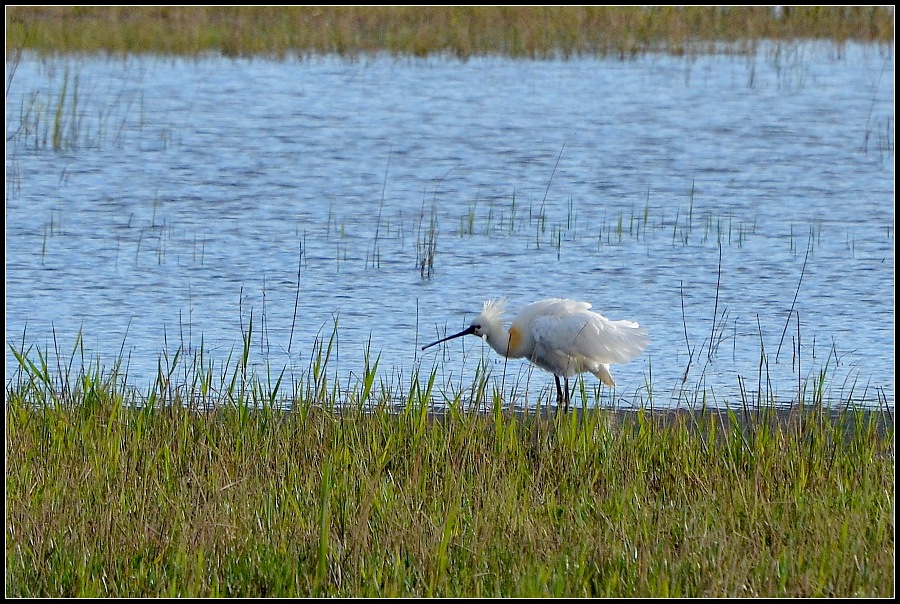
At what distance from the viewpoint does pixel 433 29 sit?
2145 cm

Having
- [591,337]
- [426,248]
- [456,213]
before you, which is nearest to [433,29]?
[456,213]

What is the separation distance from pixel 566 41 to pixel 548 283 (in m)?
11.7

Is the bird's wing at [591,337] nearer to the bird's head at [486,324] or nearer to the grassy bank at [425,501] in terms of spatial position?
the bird's head at [486,324]

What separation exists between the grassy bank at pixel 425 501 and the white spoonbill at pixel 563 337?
1033 millimetres

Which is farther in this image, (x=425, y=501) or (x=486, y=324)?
(x=486, y=324)

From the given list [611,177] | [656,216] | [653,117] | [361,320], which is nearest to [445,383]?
[361,320]

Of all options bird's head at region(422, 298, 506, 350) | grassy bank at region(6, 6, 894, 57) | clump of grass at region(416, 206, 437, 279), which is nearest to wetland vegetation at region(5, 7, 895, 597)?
bird's head at region(422, 298, 506, 350)

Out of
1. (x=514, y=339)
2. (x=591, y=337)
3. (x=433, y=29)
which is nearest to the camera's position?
(x=591, y=337)

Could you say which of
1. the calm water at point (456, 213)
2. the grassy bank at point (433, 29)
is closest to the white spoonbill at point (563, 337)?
the calm water at point (456, 213)

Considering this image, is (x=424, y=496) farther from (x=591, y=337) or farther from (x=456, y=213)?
(x=456, y=213)

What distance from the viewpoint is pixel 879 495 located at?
191 inches

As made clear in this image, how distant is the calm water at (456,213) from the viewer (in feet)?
25.9

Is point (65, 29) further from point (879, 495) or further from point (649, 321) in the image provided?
point (879, 495)

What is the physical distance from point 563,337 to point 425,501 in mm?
2489
